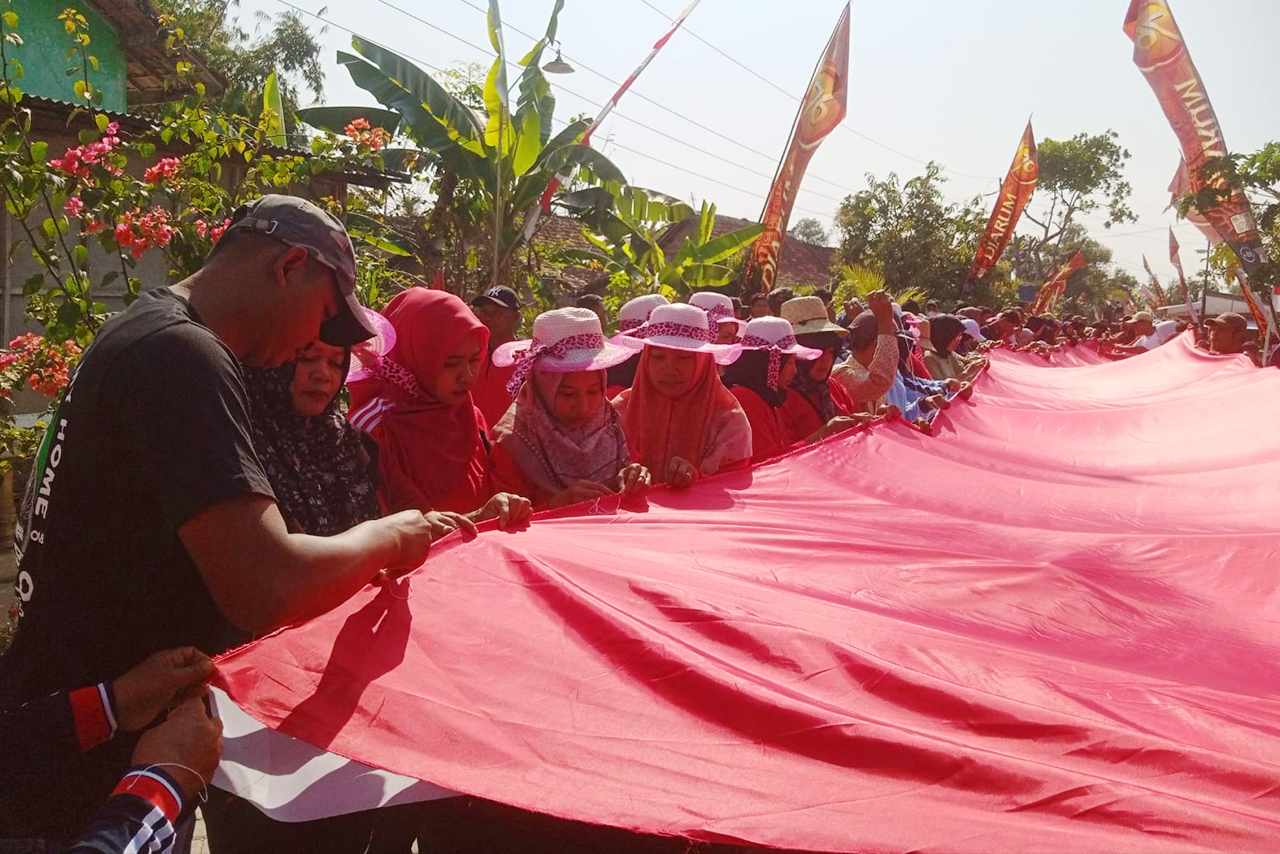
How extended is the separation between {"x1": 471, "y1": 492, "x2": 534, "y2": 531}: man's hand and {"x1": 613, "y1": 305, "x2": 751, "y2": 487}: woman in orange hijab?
138 cm

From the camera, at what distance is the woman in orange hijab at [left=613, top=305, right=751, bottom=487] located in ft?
12.9

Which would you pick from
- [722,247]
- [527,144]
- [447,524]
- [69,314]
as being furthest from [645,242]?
[447,524]

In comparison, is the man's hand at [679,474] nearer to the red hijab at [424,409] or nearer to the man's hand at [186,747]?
the red hijab at [424,409]

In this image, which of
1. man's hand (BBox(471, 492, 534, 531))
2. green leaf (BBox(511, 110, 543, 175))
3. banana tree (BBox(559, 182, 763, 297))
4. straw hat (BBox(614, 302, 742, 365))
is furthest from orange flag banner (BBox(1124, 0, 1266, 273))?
man's hand (BBox(471, 492, 534, 531))

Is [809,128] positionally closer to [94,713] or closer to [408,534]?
[408,534]

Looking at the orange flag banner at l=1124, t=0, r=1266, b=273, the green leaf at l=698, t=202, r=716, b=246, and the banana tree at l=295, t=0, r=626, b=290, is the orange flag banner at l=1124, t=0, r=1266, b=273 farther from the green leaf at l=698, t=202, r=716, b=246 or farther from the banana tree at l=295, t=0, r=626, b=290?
the banana tree at l=295, t=0, r=626, b=290

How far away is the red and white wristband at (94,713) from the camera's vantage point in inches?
56.4

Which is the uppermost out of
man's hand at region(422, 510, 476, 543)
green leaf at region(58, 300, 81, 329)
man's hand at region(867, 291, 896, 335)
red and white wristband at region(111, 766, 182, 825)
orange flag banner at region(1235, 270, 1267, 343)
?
orange flag banner at region(1235, 270, 1267, 343)

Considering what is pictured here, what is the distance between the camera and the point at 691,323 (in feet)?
13.4

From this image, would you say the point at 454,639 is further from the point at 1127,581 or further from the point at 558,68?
the point at 558,68

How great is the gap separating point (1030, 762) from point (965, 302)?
2330 centimetres

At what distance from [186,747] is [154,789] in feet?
0.23

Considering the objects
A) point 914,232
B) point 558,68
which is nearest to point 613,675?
point 558,68

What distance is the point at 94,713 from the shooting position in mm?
1435
